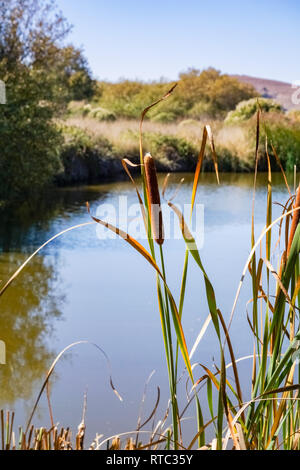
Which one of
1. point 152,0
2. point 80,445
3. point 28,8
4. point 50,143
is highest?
point 152,0

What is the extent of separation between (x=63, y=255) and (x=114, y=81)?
1943 centimetres

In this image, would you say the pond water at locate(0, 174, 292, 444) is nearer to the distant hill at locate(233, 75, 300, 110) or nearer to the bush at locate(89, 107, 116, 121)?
the bush at locate(89, 107, 116, 121)

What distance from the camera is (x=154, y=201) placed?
70cm

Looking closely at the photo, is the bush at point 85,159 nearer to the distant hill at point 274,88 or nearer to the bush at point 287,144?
the bush at point 287,144

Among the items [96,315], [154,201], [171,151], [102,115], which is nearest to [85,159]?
[171,151]

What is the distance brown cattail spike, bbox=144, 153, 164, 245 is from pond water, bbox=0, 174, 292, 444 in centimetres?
73

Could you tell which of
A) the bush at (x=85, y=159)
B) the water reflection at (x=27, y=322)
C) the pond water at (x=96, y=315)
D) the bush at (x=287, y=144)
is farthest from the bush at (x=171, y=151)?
the water reflection at (x=27, y=322)

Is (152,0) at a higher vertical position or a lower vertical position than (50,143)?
higher

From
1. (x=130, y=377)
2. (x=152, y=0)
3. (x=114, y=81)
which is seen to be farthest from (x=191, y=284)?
(x=152, y=0)

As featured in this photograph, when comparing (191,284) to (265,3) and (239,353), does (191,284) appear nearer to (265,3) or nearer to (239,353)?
(239,353)

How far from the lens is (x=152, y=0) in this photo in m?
30.2

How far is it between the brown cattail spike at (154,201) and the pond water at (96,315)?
73 cm

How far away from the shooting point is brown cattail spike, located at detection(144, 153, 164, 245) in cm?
68

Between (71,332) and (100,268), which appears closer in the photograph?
(71,332)
